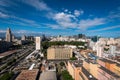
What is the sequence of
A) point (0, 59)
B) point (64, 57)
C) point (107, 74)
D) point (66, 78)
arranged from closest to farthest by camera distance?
point (107, 74), point (66, 78), point (0, 59), point (64, 57)

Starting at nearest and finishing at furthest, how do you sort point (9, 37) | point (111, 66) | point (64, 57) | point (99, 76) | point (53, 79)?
point (99, 76), point (53, 79), point (111, 66), point (64, 57), point (9, 37)

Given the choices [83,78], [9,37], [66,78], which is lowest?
[66,78]

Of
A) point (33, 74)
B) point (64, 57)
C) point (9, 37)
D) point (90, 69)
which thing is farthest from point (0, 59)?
point (9, 37)

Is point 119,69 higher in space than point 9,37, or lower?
lower

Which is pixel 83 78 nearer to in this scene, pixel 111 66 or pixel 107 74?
pixel 107 74

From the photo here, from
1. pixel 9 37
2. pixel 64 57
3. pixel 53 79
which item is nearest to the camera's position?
pixel 53 79

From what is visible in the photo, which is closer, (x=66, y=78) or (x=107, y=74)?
(x=107, y=74)

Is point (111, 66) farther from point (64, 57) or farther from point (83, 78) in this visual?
point (64, 57)

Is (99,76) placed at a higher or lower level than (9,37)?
lower

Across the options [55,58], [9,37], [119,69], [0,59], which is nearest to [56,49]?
[55,58]
